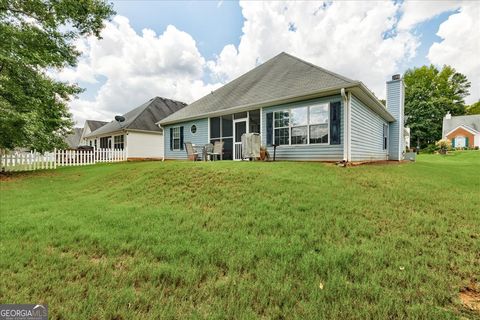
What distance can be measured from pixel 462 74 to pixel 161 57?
50402 mm

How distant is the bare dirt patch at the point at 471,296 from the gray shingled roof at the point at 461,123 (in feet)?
146

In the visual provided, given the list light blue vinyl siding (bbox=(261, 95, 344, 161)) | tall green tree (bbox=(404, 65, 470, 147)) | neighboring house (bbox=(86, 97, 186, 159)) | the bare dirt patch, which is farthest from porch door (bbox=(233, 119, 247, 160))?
tall green tree (bbox=(404, 65, 470, 147))

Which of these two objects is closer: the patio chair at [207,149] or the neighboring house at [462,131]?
the patio chair at [207,149]

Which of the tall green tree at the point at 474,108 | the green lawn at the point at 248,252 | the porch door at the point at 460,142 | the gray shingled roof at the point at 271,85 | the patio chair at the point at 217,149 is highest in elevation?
the tall green tree at the point at 474,108

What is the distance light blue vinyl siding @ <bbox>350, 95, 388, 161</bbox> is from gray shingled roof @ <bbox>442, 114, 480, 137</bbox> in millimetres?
32609

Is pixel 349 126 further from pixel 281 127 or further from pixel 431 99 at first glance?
pixel 431 99

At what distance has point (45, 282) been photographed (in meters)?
2.21

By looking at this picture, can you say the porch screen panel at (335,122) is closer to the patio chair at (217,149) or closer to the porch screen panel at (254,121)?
the porch screen panel at (254,121)

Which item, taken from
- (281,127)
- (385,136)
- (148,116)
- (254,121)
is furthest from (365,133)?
(148,116)

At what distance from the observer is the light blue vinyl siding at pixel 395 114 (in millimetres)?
14680

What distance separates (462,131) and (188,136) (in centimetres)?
4157

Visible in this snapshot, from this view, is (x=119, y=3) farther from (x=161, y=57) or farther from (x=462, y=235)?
(x=462, y=235)

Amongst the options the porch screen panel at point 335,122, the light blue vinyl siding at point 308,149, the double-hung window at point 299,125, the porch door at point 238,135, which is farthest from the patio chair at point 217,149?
the porch screen panel at point 335,122

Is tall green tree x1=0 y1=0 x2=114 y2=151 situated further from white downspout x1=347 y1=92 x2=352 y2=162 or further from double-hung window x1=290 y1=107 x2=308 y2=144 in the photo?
white downspout x1=347 y1=92 x2=352 y2=162
